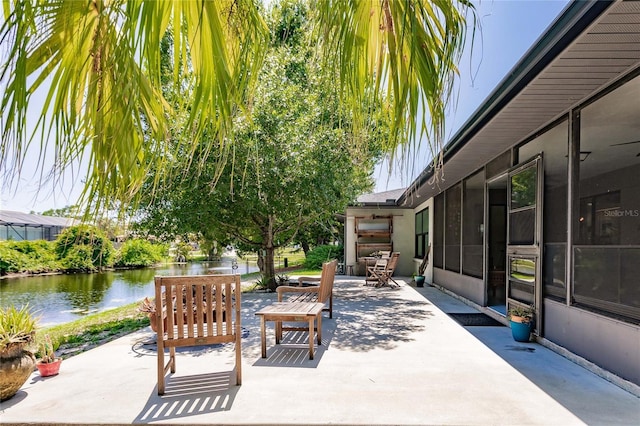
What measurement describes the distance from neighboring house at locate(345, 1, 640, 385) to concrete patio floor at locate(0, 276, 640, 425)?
1.94 ft

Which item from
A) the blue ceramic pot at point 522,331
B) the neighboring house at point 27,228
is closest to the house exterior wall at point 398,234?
the blue ceramic pot at point 522,331

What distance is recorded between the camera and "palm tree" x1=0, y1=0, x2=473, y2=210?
0.92 metres

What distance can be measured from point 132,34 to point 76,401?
359cm

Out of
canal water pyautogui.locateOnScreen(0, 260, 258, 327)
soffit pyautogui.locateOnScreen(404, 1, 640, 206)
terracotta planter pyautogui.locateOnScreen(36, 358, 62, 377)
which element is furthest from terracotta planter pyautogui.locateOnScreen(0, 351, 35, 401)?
canal water pyautogui.locateOnScreen(0, 260, 258, 327)

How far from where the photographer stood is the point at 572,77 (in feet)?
12.2

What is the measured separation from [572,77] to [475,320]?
171 inches

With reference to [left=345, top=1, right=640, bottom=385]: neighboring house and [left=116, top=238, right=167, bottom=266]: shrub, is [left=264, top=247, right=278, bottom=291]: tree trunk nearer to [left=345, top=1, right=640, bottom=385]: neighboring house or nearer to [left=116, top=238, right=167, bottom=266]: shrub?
[left=345, top=1, right=640, bottom=385]: neighboring house

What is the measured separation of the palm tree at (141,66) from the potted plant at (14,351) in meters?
3.40

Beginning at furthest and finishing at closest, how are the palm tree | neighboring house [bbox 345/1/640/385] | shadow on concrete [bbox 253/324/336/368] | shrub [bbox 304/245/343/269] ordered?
shrub [bbox 304/245/343/269]
shadow on concrete [bbox 253/324/336/368]
neighboring house [bbox 345/1/640/385]
the palm tree

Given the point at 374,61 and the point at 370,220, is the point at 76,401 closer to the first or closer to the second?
the point at 374,61

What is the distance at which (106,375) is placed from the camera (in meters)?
4.11

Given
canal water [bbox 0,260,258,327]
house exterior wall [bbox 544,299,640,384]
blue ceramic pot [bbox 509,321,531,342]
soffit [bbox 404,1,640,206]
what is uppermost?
soffit [bbox 404,1,640,206]

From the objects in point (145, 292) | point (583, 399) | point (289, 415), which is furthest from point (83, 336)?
point (145, 292)

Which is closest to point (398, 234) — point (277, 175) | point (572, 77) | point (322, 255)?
point (322, 255)
